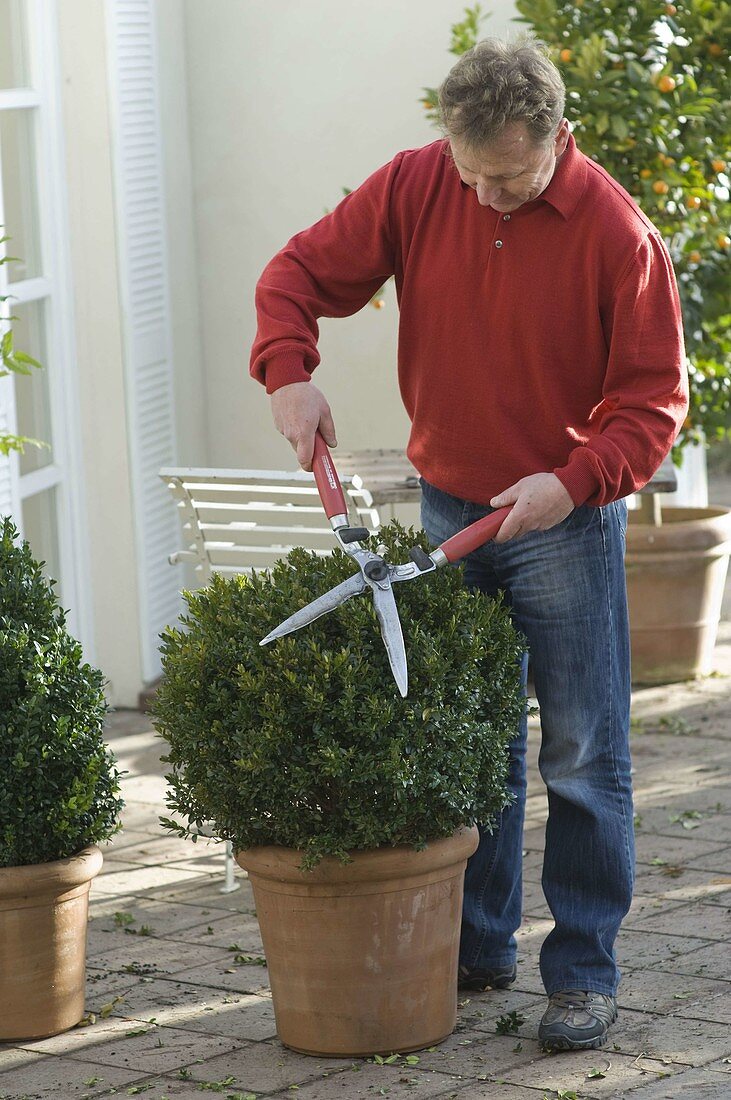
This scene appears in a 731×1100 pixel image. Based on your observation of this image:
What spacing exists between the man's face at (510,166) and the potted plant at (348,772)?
67 cm

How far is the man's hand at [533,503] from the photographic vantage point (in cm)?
290

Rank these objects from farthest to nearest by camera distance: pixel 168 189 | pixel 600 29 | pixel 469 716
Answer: pixel 168 189 < pixel 600 29 < pixel 469 716

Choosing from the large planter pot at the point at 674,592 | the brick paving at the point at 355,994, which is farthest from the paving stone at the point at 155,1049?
the large planter pot at the point at 674,592

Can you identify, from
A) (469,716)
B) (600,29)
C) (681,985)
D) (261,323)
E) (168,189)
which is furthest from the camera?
(168,189)

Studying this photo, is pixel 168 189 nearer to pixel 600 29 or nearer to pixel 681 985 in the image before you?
pixel 600 29

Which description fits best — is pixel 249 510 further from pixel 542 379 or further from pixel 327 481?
pixel 542 379

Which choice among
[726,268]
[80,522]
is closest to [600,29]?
[726,268]

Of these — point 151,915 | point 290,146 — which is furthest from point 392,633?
point 290,146

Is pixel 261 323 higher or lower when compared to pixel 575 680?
higher

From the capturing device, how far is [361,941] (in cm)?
305

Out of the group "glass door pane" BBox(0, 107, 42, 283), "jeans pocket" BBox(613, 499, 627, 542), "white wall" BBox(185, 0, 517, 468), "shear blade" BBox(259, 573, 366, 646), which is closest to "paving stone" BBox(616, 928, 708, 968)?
"jeans pocket" BBox(613, 499, 627, 542)

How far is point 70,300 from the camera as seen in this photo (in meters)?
5.95

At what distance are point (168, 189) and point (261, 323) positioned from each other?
3359 millimetres

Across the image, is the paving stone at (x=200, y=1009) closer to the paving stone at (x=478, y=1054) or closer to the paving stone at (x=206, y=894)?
the paving stone at (x=478, y=1054)
